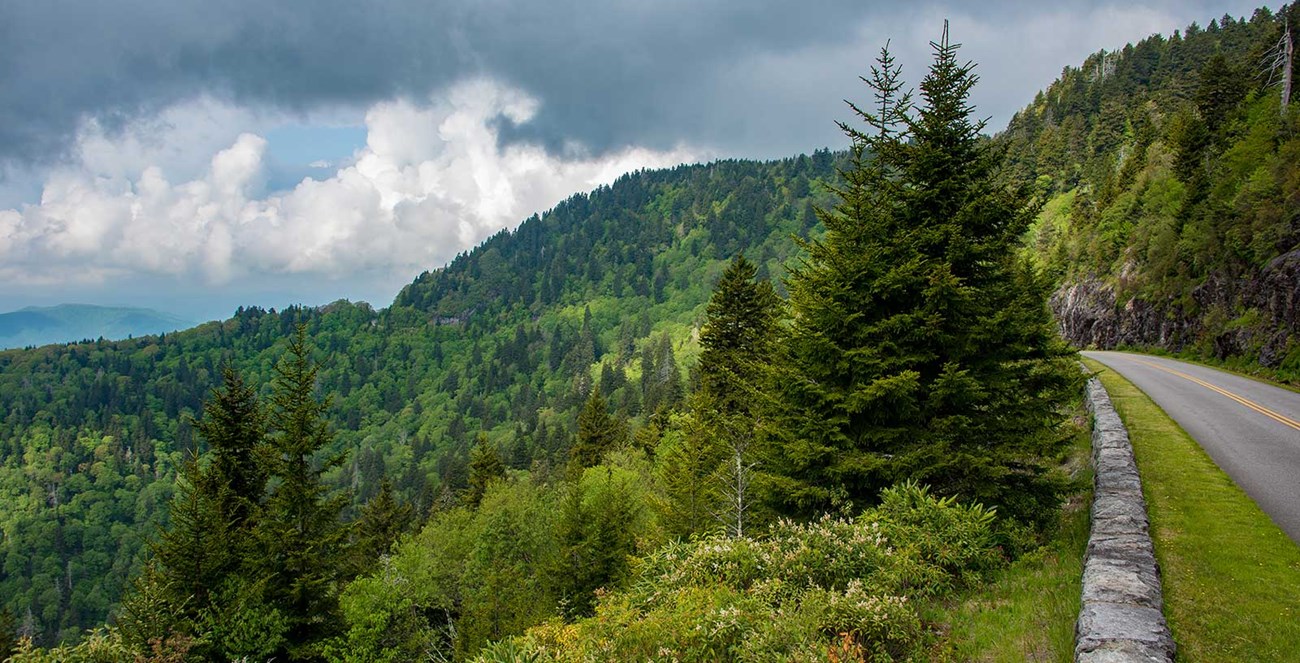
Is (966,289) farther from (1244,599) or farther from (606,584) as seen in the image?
(606,584)

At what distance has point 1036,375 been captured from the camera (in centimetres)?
1123

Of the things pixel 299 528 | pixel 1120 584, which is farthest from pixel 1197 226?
pixel 299 528

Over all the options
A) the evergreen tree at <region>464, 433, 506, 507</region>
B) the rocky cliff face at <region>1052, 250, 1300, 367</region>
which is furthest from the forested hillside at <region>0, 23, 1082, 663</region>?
the evergreen tree at <region>464, 433, 506, 507</region>

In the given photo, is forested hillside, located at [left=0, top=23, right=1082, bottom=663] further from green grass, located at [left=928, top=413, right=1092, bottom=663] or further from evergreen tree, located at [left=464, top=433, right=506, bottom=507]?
evergreen tree, located at [left=464, top=433, right=506, bottom=507]

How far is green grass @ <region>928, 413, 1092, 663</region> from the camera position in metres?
6.29

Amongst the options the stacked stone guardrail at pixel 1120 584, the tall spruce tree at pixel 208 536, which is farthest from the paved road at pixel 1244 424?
the tall spruce tree at pixel 208 536

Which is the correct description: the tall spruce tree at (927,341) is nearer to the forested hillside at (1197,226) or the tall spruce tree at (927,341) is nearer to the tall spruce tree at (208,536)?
the forested hillside at (1197,226)

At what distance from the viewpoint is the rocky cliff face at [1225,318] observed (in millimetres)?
25156

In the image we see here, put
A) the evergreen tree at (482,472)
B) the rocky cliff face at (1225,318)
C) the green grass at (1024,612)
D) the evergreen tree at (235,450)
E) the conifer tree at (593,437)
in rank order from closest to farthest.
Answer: the green grass at (1024,612), the evergreen tree at (235,450), the rocky cliff face at (1225,318), the evergreen tree at (482,472), the conifer tree at (593,437)

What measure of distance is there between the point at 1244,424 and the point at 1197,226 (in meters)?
26.5

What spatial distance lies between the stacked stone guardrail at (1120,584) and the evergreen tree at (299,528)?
2072 centimetres

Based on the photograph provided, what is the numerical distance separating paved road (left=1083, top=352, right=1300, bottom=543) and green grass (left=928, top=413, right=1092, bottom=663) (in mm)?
3378

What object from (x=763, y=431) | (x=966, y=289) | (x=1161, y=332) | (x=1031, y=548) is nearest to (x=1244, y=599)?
(x=1031, y=548)

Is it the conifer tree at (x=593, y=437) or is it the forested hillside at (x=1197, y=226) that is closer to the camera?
the forested hillside at (x=1197, y=226)
